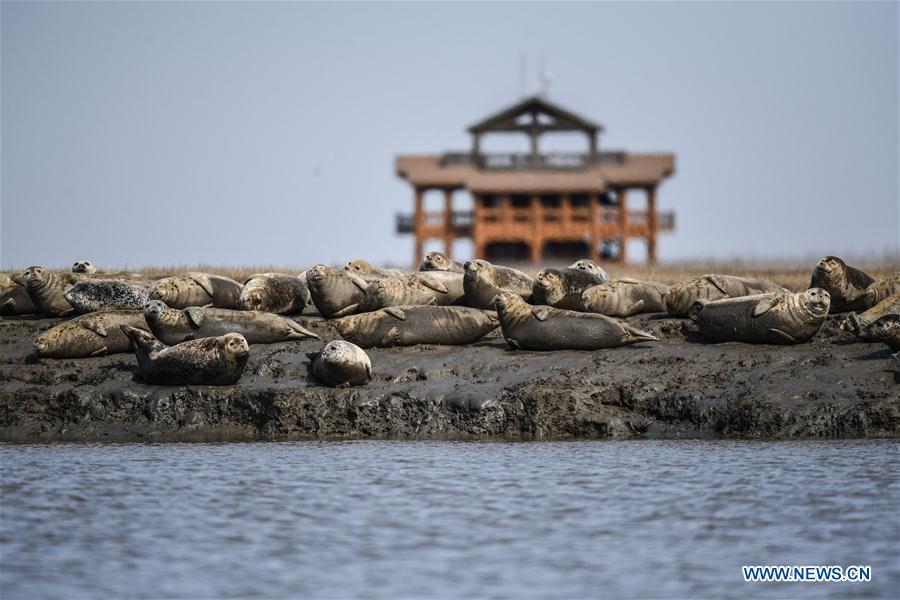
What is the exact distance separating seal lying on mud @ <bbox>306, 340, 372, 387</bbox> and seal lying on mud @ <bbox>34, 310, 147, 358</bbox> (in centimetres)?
321

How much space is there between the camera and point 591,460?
13.1m

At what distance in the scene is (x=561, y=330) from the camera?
1717 centimetres

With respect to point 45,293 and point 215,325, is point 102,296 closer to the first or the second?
point 45,293

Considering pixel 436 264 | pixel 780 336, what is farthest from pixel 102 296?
pixel 780 336

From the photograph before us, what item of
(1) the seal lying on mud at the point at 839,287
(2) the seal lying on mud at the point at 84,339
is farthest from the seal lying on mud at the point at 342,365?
(1) the seal lying on mud at the point at 839,287

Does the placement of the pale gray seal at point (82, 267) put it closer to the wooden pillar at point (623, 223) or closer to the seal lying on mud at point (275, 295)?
the seal lying on mud at point (275, 295)

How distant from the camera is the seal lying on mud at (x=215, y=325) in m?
17.4

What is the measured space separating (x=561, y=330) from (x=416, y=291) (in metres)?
2.80

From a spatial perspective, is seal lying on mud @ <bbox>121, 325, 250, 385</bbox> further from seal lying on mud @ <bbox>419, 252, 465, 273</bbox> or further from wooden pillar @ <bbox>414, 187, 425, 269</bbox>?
wooden pillar @ <bbox>414, 187, 425, 269</bbox>

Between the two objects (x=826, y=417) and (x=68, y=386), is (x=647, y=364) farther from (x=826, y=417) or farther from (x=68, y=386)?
(x=68, y=386)

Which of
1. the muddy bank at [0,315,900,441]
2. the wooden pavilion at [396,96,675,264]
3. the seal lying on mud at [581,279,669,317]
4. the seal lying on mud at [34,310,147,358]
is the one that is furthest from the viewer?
the wooden pavilion at [396,96,675,264]

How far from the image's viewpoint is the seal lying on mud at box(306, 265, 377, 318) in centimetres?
1902

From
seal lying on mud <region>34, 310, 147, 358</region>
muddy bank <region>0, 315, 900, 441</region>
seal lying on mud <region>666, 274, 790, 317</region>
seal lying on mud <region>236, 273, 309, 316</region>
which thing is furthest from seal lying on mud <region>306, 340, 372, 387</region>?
seal lying on mud <region>666, 274, 790, 317</region>

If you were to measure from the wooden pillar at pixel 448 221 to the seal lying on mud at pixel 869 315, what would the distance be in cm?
3218
